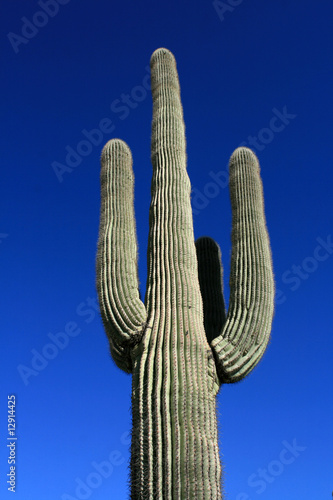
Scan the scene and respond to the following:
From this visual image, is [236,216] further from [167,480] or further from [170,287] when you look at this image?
[167,480]

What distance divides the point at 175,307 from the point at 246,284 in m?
0.95

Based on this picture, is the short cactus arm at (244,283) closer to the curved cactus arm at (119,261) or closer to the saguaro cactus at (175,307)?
the saguaro cactus at (175,307)

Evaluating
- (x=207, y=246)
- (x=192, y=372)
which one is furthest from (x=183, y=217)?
(x=192, y=372)

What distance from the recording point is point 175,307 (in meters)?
5.65

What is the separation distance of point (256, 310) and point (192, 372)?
112 cm

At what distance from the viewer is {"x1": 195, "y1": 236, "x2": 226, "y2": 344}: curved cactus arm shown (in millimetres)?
6812

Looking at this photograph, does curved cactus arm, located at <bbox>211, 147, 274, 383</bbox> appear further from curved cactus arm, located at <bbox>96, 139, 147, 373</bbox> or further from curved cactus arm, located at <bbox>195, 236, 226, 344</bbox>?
curved cactus arm, located at <bbox>96, 139, 147, 373</bbox>

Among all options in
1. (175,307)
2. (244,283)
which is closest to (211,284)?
(244,283)

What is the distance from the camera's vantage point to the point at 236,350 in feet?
18.6

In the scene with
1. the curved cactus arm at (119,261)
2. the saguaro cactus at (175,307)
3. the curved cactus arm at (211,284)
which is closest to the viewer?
the saguaro cactus at (175,307)

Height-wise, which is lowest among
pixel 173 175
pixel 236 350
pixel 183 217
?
pixel 236 350

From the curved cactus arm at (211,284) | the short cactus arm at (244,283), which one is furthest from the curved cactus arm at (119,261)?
the curved cactus arm at (211,284)

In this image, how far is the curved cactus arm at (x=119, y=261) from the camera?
18.4 ft

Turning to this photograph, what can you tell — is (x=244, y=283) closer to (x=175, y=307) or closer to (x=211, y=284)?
(x=175, y=307)
